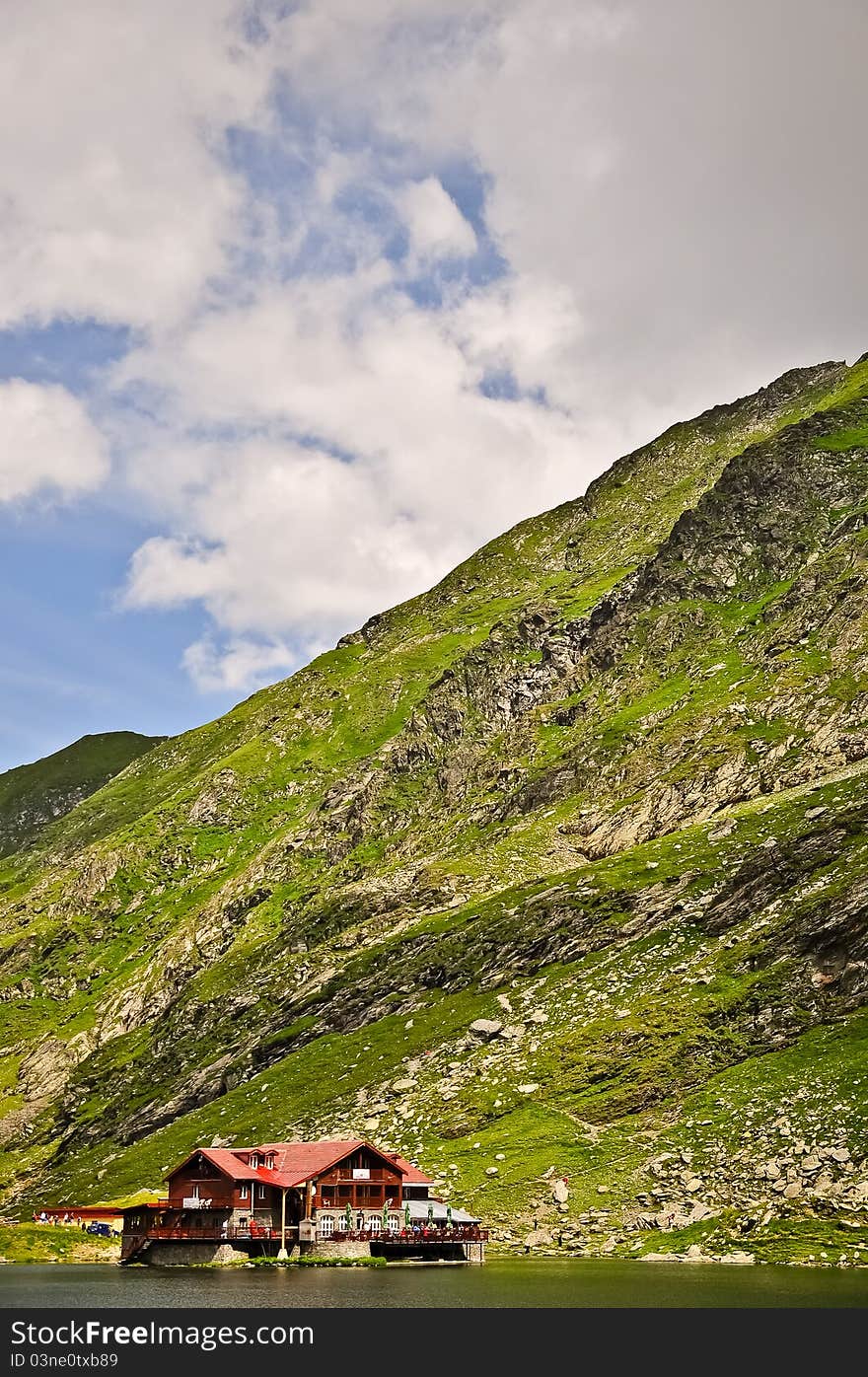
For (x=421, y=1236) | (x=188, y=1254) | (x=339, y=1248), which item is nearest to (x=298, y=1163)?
(x=339, y=1248)

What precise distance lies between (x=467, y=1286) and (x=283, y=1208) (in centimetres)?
4080

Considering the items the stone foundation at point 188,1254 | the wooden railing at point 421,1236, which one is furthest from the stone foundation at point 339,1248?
the stone foundation at point 188,1254

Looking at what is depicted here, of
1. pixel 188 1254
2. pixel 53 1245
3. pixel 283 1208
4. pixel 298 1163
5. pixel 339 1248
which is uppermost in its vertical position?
pixel 298 1163

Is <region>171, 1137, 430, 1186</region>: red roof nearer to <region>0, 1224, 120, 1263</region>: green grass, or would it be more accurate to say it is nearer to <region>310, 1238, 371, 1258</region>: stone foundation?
<region>310, 1238, 371, 1258</region>: stone foundation

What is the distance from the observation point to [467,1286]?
82.2 m

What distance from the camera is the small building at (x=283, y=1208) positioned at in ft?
388

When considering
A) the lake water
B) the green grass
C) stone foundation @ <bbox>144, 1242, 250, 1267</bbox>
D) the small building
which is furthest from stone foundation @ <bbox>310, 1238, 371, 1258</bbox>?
the green grass

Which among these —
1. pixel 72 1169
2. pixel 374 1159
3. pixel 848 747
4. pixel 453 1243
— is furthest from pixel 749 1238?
pixel 72 1169

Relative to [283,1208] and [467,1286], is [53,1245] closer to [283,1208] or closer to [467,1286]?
[283,1208]

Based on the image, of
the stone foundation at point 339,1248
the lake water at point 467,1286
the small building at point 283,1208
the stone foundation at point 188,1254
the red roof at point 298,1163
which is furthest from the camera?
the red roof at point 298,1163

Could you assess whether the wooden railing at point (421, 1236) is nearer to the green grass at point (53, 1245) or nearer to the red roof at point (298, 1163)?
the red roof at point (298, 1163)

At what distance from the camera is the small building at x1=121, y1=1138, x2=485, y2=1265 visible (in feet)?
388

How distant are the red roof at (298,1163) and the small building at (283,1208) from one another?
0.43 ft

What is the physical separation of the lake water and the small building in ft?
37.8
